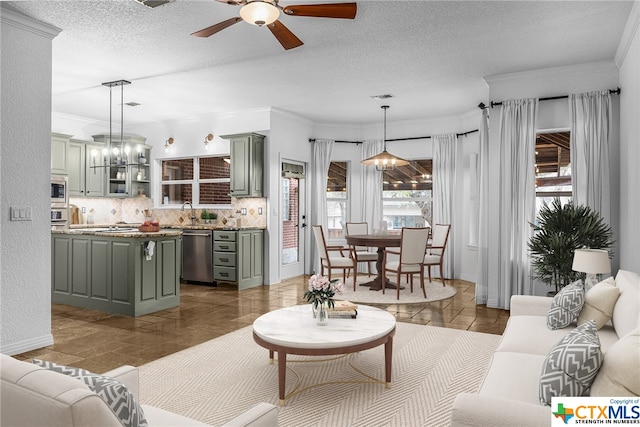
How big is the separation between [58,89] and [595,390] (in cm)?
693

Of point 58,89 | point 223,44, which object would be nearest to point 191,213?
point 58,89

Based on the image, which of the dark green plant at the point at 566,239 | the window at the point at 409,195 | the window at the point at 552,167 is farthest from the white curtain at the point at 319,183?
the dark green plant at the point at 566,239

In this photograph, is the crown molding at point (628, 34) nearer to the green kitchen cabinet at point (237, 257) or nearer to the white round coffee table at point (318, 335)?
the white round coffee table at point (318, 335)

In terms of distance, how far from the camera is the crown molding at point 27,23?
12.0ft

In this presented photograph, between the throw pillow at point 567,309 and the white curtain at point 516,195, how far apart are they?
2346 millimetres

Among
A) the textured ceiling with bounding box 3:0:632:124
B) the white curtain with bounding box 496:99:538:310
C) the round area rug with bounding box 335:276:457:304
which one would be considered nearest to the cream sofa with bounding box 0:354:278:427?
the textured ceiling with bounding box 3:0:632:124

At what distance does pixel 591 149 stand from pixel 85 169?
25.7ft

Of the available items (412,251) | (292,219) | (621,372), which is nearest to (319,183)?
(292,219)

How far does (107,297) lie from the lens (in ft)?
17.0

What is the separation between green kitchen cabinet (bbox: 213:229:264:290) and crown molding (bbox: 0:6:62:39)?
3592mm

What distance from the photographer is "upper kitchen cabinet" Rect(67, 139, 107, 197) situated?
7.62m

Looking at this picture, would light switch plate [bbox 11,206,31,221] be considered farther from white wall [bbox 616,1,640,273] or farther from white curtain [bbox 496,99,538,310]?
white wall [bbox 616,1,640,273]

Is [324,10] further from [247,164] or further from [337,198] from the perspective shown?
[337,198]

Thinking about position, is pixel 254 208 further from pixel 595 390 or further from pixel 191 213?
pixel 595 390
